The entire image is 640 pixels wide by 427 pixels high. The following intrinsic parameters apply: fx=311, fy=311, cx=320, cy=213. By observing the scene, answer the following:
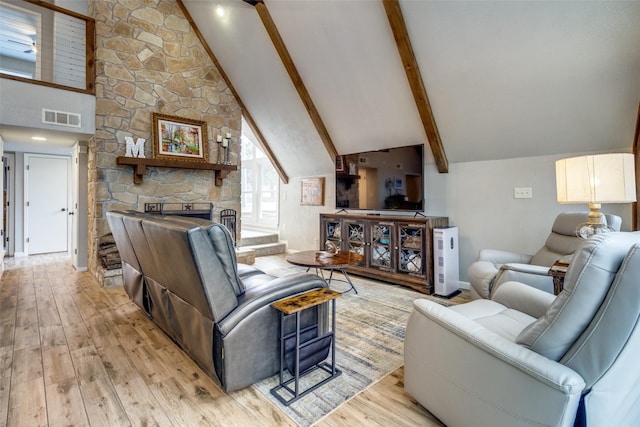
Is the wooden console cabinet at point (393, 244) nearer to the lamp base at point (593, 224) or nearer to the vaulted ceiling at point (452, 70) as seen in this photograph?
the vaulted ceiling at point (452, 70)

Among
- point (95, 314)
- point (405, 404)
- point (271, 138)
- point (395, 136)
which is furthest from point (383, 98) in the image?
point (95, 314)

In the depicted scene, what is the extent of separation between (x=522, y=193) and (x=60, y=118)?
5442 mm

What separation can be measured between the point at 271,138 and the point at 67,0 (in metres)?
3.26

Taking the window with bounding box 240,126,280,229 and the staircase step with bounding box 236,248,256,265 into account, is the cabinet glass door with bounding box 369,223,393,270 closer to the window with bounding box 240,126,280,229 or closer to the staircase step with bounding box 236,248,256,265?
the staircase step with bounding box 236,248,256,265

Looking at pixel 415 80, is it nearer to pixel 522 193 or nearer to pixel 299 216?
pixel 522 193

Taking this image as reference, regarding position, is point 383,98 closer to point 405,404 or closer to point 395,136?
point 395,136

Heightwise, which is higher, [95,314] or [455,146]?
[455,146]

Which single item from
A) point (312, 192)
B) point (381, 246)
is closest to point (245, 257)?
point (312, 192)

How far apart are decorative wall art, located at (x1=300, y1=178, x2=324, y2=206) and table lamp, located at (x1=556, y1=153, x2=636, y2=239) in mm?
3805

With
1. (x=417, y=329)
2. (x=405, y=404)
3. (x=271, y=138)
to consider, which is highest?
(x=271, y=138)

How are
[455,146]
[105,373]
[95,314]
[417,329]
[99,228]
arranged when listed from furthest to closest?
[99,228] < [455,146] < [95,314] < [105,373] < [417,329]

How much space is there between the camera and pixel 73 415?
1562mm

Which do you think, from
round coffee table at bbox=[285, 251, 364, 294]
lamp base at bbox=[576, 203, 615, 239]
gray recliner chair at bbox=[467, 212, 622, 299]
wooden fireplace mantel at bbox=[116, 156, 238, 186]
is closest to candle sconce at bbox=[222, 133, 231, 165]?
wooden fireplace mantel at bbox=[116, 156, 238, 186]

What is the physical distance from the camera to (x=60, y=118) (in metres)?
3.77
